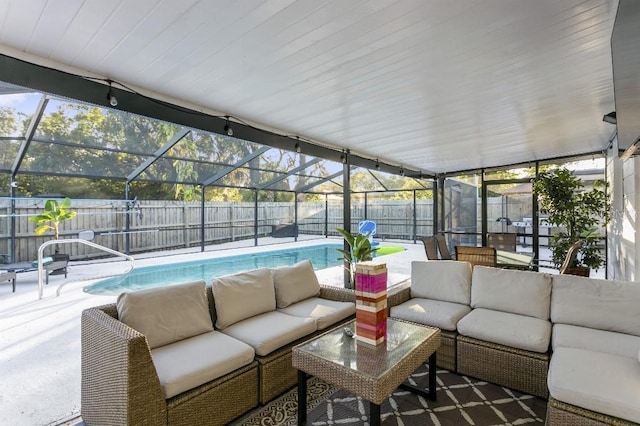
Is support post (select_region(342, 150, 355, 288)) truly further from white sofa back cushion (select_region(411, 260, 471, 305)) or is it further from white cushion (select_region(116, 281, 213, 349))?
white cushion (select_region(116, 281, 213, 349))

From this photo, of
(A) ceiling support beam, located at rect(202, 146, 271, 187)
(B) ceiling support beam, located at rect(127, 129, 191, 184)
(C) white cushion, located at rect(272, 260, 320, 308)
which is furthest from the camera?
(A) ceiling support beam, located at rect(202, 146, 271, 187)

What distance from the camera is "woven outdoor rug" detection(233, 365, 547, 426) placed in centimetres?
222

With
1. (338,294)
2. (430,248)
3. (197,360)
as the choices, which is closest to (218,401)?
(197,360)

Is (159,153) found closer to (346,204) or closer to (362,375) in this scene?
(346,204)

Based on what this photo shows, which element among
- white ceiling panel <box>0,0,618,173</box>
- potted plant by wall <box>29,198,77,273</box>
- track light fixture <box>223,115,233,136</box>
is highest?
white ceiling panel <box>0,0,618,173</box>

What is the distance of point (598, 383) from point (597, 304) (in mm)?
1181

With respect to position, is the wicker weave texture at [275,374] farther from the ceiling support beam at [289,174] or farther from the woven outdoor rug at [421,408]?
the ceiling support beam at [289,174]

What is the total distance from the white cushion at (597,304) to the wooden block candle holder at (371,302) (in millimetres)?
1716

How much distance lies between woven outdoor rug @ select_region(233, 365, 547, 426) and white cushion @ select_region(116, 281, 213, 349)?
0.78m

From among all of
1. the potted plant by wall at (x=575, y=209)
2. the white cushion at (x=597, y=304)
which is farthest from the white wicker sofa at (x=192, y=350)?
the potted plant by wall at (x=575, y=209)

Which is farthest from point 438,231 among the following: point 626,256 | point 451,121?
point 451,121

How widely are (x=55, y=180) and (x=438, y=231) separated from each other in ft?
32.0

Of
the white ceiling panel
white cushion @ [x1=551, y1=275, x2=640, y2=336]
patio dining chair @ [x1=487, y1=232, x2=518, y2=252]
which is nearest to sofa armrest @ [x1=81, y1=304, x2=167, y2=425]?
the white ceiling panel

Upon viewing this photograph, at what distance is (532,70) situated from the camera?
2.56 metres
